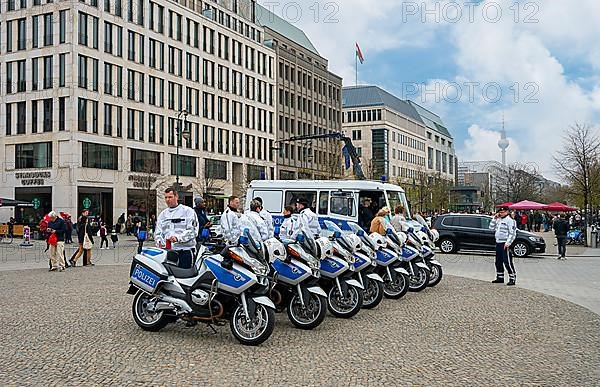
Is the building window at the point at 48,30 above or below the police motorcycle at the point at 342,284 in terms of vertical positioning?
above

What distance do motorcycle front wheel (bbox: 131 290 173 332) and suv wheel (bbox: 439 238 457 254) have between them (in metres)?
20.1

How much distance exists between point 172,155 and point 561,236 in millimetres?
42459

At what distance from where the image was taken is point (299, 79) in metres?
86.8

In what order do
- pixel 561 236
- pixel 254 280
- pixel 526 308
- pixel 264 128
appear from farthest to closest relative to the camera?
pixel 264 128 → pixel 561 236 → pixel 526 308 → pixel 254 280

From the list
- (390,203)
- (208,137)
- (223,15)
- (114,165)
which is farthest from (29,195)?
(390,203)

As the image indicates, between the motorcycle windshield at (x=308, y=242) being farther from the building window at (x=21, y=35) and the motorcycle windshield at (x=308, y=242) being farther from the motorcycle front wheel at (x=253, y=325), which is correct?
the building window at (x=21, y=35)

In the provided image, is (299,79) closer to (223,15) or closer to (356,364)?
(223,15)

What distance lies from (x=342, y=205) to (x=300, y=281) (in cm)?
1073

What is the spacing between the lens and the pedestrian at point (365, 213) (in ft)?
64.9

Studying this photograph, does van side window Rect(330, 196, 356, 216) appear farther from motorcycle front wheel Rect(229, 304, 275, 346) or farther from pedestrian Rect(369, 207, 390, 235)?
motorcycle front wheel Rect(229, 304, 275, 346)

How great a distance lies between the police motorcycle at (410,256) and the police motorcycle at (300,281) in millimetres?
3548

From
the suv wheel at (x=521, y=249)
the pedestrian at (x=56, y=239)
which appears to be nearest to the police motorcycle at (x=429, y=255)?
the pedestrian at (x=56, y=239)

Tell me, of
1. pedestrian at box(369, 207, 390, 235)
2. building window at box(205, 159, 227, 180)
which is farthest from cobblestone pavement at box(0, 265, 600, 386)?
building window at box(205, 159, 227, 180)

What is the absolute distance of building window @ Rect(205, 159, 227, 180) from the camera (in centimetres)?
6688
